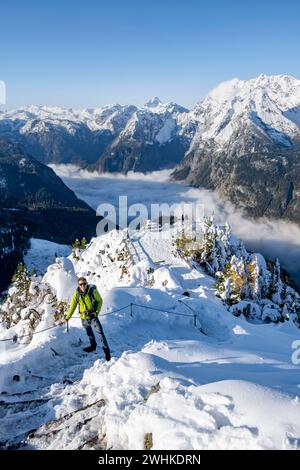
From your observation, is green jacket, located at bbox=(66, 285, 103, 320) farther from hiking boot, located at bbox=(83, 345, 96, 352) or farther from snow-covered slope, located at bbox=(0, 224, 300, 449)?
snow-covered slope, located at bbox=(0, 224, 300, 449)

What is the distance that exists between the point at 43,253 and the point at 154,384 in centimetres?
15594

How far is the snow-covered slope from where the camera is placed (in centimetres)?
1007

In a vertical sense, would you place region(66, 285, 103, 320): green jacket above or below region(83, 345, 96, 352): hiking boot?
above

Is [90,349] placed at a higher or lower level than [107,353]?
lower

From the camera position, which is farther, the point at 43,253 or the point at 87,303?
the point at 43,253

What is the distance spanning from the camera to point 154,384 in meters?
13.2

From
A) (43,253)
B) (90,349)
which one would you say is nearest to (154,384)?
(90,349)

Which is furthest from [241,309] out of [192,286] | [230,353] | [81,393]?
[81,393]

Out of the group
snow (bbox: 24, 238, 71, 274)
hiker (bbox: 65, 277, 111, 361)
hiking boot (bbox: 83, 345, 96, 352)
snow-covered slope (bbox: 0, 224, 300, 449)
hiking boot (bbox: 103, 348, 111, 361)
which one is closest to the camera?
snow-covered slope (bbox: 0, 224, 300, 449)

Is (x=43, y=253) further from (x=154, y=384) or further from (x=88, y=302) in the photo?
(x=154, y=384)

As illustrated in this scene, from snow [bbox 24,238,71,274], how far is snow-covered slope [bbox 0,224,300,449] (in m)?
121

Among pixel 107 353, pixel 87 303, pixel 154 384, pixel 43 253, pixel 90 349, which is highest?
pixel 87 303

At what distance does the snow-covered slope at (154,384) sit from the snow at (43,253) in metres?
121

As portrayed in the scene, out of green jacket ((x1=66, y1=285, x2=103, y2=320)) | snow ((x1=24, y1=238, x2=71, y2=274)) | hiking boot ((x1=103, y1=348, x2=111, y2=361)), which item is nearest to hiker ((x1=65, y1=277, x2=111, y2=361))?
green jacket ((x1=66, y1=285, x2=103, y2=320))
